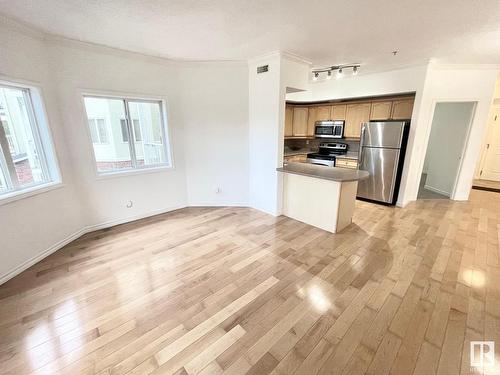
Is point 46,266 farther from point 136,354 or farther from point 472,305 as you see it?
point 472,305

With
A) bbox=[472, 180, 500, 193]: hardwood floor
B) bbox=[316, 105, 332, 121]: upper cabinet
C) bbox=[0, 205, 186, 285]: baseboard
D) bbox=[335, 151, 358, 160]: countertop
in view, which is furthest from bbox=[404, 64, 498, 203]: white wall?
bbox=[0, 205, 186, 285]: baseboard

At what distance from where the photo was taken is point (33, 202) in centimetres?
272

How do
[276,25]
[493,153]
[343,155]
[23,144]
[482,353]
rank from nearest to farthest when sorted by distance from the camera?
[482,353] → [276,25] → [23,144] → [343,155] → [493,153]

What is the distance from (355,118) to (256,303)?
4991mm

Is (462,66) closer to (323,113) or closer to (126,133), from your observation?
(323,113)

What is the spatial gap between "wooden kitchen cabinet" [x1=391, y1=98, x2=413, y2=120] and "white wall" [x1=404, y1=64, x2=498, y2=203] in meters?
0.26

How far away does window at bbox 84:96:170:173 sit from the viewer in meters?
3.49

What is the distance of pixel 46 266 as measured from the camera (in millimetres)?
2697

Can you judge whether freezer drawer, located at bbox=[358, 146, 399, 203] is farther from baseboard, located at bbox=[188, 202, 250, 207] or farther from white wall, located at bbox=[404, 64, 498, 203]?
baseboard, located at bbox=[188, 202, 250, 207]

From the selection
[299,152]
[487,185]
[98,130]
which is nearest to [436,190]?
[487,185]

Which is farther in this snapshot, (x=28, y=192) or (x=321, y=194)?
(x=321, y=194)

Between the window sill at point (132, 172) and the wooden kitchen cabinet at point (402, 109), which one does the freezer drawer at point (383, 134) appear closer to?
the wooden kitchen cabinet at point (402, 109)

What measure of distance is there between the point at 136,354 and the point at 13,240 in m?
2.15

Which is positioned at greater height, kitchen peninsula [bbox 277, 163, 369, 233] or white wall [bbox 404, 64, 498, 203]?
white wall [bbox 404, 64, 498, 203]
